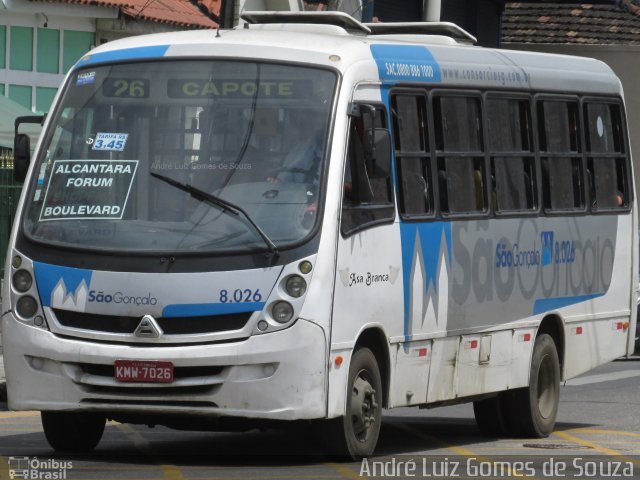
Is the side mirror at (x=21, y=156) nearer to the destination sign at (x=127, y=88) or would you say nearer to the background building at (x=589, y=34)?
the destination sign at (x=127, y=88)

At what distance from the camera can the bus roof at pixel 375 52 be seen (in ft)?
40.2

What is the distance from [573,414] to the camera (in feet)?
56.6

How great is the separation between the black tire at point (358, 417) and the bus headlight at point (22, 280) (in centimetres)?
197

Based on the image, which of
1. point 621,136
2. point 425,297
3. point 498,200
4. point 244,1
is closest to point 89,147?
point 425,297

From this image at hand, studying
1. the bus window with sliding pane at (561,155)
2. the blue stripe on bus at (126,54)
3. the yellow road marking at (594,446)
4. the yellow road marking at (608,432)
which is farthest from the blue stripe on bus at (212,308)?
the yellow road marking at (608,432)

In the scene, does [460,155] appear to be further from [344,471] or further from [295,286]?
[344,471]

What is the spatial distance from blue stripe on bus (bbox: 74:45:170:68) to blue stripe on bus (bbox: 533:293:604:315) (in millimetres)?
3858

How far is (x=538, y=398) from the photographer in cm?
1494

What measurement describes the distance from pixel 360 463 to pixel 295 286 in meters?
1.27

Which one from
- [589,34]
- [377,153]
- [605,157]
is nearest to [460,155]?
[377,153]

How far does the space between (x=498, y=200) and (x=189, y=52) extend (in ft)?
9.87

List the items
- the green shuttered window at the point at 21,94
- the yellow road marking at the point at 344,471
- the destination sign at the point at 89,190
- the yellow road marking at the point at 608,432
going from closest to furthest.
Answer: the yellow road marking at the point at 344,471 → the destination sign at the point at 89,190 → the yellow road marking at the point at 608,432 → the green shuttered window at the point at 21,94

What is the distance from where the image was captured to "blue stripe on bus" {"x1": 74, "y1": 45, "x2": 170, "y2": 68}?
12.4m

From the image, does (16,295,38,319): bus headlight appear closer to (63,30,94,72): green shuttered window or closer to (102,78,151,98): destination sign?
(102,78,151,98): destination sign
